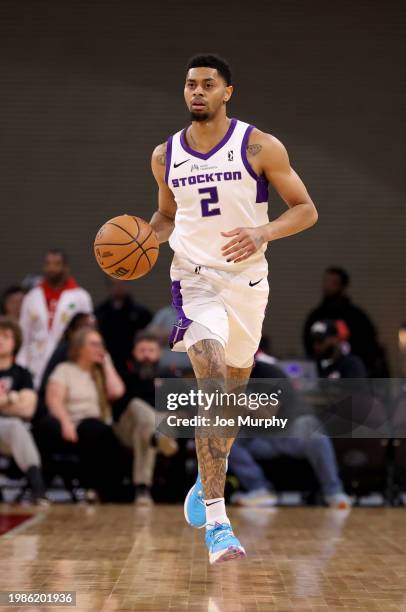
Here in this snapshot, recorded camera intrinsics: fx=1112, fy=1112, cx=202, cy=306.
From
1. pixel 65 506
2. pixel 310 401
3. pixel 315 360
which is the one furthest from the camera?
pixel 315 360

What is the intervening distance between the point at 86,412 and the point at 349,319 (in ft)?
8.99

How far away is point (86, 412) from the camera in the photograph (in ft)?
27.0

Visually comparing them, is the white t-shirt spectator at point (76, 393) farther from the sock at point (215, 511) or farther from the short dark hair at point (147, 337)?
the sock at point (215, 511)

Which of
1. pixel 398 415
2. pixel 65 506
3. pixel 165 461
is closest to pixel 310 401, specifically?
pixel 398 415

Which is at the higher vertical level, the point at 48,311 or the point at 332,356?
the point at 48,311

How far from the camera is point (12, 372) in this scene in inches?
314

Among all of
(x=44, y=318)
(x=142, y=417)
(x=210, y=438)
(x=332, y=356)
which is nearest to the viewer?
(x=210, y=438)

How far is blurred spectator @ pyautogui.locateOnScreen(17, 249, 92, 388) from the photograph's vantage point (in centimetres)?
901

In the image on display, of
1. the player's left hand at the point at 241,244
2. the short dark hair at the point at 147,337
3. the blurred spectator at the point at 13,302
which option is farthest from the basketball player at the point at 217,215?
the blurred spectator at the point at 13,302

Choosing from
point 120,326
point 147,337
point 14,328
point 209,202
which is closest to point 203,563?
point 209,202

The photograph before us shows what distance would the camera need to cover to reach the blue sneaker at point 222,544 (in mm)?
4148

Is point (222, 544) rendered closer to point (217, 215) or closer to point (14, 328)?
point (217, 215)

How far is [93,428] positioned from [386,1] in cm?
619

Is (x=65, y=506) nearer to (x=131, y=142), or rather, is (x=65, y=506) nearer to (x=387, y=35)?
(x=131, y=142)
